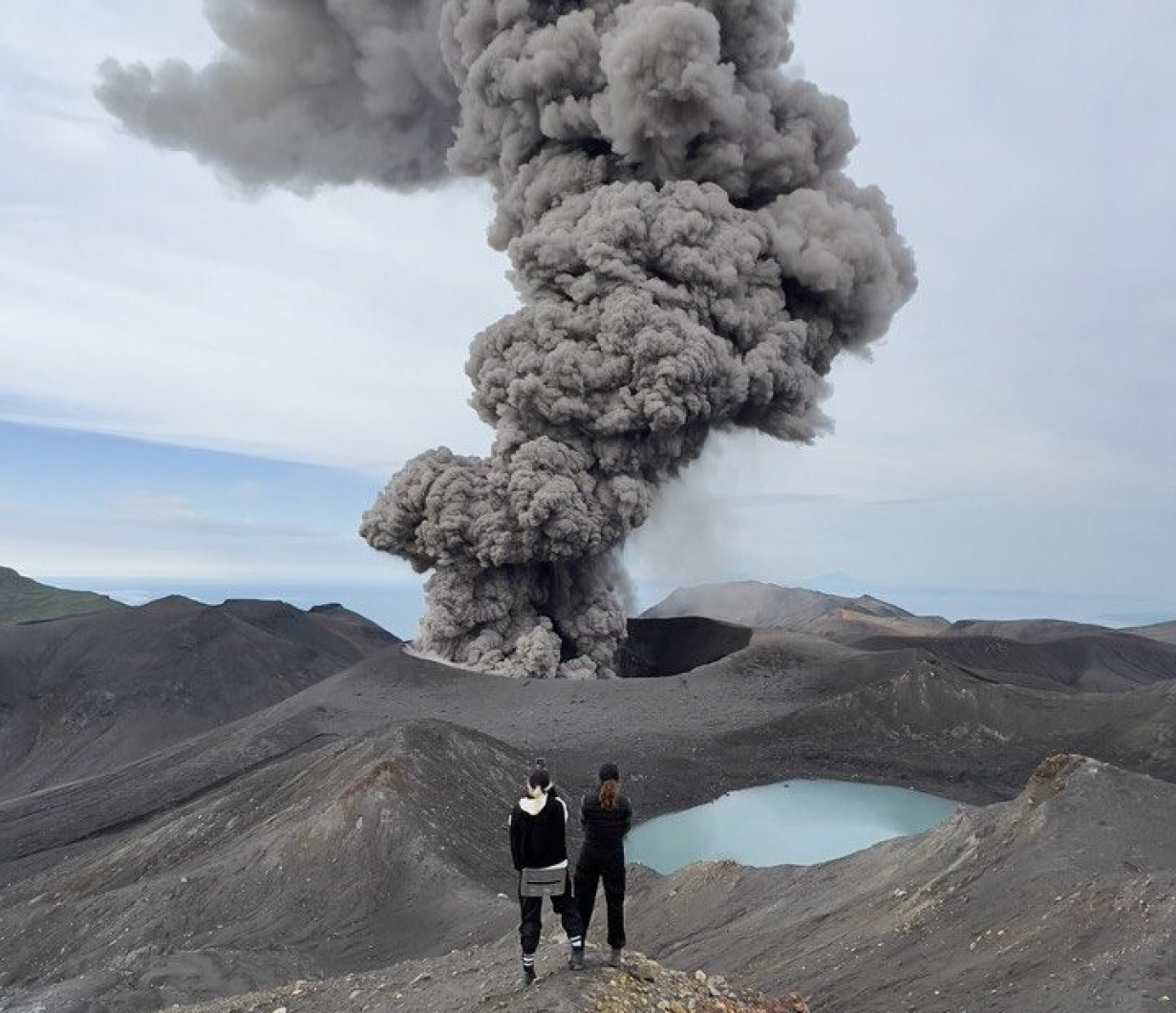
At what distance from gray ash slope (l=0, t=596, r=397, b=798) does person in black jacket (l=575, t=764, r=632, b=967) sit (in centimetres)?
3881

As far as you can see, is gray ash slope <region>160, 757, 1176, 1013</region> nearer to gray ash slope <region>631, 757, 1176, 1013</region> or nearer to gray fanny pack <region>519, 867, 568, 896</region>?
gray ash slope <region>631, 757, 1176, 1013</region>

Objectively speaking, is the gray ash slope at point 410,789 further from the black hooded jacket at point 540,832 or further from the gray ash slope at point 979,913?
the black hooded jacket at point 540,832

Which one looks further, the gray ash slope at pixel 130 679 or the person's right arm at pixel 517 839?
the gray ash slope at pixel 130 679

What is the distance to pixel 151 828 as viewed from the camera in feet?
67.4

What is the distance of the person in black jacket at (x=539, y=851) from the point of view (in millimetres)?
7285

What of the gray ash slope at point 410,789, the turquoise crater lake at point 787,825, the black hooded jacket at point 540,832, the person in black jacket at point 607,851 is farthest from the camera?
the turquoise crater lake at point 787,825

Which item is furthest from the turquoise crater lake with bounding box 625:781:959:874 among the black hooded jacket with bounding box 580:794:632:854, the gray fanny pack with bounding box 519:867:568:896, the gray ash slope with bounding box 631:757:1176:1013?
the black hooded jacket with bounding box 580:794:632:854

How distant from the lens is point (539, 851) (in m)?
7.37

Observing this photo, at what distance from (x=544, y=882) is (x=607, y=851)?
51cm

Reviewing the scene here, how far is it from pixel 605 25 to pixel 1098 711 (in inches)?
1065

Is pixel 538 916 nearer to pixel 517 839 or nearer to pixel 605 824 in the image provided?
pixel 517 839

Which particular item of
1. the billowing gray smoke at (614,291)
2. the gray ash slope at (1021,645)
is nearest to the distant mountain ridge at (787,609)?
the gray ash slope at (1021,645)

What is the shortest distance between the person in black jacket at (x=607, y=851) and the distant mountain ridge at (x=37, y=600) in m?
73.1

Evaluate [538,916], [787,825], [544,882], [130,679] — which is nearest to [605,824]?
[544,882]
